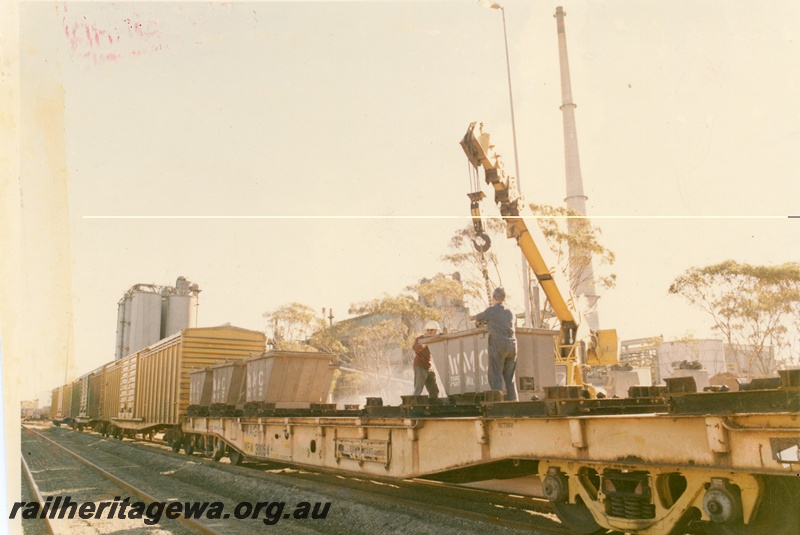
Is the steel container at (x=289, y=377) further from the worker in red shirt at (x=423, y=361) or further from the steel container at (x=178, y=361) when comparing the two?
the worker in red shirt at (x=423, y=361)

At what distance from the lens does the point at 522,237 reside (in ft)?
31.5

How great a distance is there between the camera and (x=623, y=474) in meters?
4.29

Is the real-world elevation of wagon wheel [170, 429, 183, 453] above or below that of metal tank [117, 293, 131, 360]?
below

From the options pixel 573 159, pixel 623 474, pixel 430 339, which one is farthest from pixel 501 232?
pixel 623 474

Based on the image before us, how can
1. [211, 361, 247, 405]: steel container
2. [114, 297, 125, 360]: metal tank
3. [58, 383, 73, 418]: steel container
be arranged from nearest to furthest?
1. [211, 361, 247, 405]: steel container
2. [114, 297, 125, 360]: metal tank
3. [58, 383, 73, 418]: steel container

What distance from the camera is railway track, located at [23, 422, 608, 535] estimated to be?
5.83 metres

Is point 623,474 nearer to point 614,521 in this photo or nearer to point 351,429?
point 614,521

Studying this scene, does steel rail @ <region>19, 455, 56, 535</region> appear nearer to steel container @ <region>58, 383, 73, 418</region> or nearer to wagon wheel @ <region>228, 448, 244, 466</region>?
wagon wheel @ <region>228, 448, 244, 466</region>

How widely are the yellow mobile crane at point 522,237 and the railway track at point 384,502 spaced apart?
323 centimetres

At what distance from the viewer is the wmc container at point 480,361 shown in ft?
23.1

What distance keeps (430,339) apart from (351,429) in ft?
5.14

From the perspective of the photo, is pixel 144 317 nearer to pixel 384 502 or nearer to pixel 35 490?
pixel 35 490

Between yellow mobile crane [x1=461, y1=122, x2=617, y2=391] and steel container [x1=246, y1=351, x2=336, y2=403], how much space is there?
4556mm

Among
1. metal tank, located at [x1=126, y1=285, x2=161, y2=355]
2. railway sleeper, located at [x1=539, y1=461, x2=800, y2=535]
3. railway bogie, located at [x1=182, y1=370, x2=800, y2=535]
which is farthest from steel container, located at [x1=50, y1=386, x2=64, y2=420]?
railway sleeper, located at [x1=539, y1=461, x2=800, y2=535]
